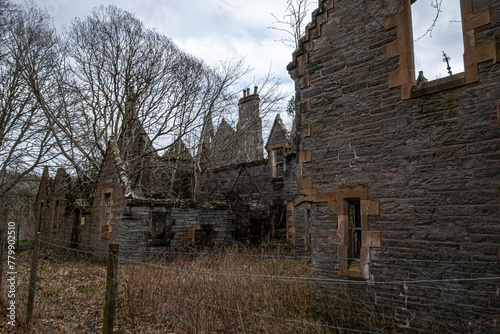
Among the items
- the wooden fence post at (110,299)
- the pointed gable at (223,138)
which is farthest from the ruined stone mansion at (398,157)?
the pointed gable at (223,138)

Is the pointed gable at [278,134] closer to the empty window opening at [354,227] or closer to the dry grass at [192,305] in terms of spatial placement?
the dry grass at [192,305]

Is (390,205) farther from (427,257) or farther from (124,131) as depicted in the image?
(124,131)

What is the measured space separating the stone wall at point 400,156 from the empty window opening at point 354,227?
0.34 feet

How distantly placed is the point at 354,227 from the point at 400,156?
1.47m

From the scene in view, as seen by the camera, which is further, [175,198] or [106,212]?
[106,212]

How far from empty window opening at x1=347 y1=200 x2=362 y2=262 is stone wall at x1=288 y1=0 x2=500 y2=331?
103 mm

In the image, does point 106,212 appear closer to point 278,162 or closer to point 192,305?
point 278,162

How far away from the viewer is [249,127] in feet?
61.1

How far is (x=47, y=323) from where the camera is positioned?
5961 mm

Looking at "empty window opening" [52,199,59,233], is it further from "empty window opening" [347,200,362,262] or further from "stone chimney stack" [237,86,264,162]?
"empty window opening" [347,200,362,262]

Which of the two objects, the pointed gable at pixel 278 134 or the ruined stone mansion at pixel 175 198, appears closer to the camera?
the ruined stone mansion at pixel 175 198

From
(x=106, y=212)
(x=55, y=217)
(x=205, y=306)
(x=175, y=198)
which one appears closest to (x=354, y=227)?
(x=205, y=306)

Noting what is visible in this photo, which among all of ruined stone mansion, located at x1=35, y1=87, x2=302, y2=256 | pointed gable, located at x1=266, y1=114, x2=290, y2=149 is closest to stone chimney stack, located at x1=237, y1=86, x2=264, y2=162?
ruined stone mansion, located at x1=35, y1=87, x2=302, y2=256

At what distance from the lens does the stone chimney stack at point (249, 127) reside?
62.5 ft
